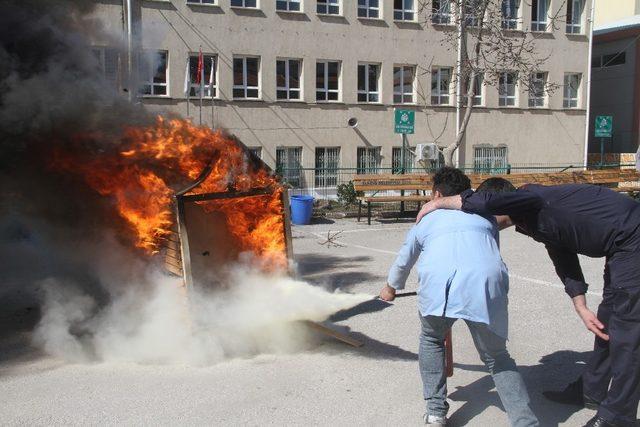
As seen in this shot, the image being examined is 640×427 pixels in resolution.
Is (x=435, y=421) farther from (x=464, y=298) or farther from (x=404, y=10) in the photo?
(x=404, y=10)

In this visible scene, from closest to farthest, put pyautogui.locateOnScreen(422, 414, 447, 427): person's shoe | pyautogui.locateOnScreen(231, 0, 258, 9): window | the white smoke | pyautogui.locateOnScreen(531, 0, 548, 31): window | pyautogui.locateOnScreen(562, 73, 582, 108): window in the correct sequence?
pyautogui.locateOnScreen(422, 414, 447, 427): person's shoe, the white smoke, pyautogui.locateOnScreen(231, 0, 258, 9): window, pyautogui.locateOnScreen(531, 0, 548, 31): window, pyautogui.locateOnScreen(562, 73, 582, 108): window

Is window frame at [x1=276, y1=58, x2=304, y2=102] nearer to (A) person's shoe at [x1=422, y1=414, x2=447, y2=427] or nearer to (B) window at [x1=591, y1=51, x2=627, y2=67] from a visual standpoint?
(B) window at [x1=591, y1=51, x2=627, y2=67]

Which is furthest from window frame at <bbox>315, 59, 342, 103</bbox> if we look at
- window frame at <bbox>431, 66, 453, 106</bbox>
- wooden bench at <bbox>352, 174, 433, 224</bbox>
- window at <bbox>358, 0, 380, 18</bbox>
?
wooden bench at <bbox>352, 174, 433, 224</bbox>

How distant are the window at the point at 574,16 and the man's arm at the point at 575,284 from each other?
2609 centimetres

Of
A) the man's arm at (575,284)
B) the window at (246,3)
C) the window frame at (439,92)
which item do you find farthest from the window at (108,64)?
the window frame at (439,92)

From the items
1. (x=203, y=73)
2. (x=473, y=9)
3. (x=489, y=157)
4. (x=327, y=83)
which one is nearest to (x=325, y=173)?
(x=327, y=83)

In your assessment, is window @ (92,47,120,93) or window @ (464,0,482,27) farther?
window @ (464,0,482,27)

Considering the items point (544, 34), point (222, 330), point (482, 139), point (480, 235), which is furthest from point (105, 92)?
point (544, 34)

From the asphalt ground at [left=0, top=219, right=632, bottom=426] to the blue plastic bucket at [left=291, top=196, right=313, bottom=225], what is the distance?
8344 millimetres

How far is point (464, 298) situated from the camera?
3.40m

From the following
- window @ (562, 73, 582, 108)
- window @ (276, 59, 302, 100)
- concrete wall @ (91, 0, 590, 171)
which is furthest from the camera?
window @ (562, 73, 582, 108)

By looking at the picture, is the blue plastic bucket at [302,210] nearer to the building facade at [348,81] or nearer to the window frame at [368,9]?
the building facade at [348,81]

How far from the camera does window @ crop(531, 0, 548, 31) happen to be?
25.9 meters

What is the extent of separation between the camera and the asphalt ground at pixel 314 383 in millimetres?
3986
